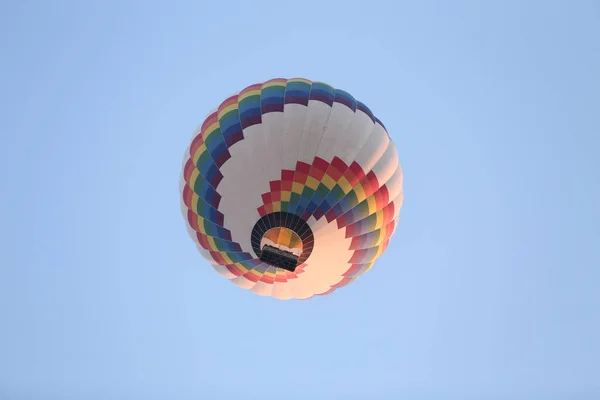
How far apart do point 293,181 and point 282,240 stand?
1432 mm

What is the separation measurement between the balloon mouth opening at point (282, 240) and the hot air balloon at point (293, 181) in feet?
0.07

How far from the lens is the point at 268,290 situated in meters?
19.1

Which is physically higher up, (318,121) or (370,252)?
(318,121)

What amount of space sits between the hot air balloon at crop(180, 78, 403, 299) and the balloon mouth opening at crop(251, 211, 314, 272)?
0.9 inches

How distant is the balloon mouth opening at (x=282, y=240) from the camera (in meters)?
17.4

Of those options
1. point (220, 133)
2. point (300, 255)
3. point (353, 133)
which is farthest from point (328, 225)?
point (220, 133)

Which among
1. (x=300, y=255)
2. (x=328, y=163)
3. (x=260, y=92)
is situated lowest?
(x=300, y=255)

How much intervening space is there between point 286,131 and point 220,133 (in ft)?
5.55

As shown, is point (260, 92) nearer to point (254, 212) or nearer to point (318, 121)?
point (318, 121)

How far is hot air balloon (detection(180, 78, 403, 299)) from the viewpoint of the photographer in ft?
56.5

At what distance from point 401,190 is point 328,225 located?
7.74ft

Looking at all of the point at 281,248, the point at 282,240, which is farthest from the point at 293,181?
the point at 281,248

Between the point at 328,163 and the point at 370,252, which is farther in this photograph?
the point at 370,252

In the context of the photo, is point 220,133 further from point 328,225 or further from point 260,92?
point 328,225
